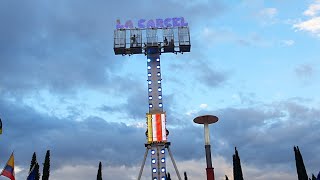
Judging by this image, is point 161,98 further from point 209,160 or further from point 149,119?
point 209,160

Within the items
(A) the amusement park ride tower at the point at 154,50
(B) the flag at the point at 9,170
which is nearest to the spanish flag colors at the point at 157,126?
(A) the amusement park ride tower at the point at 154,50

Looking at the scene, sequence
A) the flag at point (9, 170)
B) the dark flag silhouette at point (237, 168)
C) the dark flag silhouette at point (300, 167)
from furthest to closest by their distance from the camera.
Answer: the dark flag silhouette at point (237, 168) → the dark flag silhouette at point (300, 167) → the flag at point (9, 170)

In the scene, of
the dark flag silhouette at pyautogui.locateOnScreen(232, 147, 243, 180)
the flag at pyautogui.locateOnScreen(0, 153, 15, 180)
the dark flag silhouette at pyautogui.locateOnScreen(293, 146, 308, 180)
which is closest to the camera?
the flag at pyautogui.locateOnScreen(0, 153, 15, 180)

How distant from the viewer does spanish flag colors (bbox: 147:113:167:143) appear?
60531 mm

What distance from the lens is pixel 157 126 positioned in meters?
61.0

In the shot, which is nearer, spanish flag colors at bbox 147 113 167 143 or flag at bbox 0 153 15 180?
flag at bbox 0 153 15 180

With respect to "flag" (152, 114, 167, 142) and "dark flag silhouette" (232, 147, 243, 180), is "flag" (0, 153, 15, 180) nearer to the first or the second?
"flag" (152, 114, 167, 142)

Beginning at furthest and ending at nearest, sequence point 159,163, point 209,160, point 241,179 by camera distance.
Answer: point 241,179 → point 159,163 → point 209,160

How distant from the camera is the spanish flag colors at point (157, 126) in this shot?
6053 centimetres

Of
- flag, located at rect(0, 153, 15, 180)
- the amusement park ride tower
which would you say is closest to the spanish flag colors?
the amusement park ride tower

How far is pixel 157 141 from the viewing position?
60.2 metres

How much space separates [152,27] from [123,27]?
4.85 m

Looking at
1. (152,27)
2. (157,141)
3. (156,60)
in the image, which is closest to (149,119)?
(157,141)

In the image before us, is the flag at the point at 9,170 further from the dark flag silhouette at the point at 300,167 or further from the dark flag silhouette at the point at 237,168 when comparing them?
the dark flag silhouette at the point at 300,167
